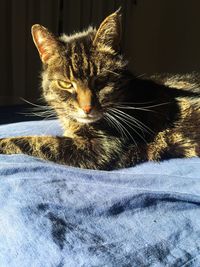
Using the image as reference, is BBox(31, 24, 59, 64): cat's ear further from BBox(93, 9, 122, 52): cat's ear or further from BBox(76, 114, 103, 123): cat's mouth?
BBox(76, 114, 103, 123): cat's mouth

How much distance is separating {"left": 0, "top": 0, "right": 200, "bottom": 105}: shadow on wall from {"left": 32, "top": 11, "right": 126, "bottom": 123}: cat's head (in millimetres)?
1702

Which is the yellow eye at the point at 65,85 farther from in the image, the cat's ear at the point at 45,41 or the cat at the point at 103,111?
the cat's ear at the point at 45,41

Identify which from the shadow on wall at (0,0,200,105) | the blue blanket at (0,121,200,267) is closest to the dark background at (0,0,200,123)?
the shadow on wall at (0,0,200,105)

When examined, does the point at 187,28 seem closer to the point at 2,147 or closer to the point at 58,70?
the point at 58,70

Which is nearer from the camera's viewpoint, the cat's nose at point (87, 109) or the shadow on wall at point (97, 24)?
the cat's nose at point (87, 109)

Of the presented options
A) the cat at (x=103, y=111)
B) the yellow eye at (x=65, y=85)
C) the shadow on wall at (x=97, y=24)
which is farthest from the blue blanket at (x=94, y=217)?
the shadow on wall at (x=97, y=24)

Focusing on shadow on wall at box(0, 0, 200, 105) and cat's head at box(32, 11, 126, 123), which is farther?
shadow on wall at box(0, 0, 200, 105)

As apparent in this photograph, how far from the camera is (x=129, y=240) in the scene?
743mm

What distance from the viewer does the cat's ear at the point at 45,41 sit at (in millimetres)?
1252

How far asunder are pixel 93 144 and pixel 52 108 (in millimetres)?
225

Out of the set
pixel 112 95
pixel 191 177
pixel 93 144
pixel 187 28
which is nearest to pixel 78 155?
pixel 93 144

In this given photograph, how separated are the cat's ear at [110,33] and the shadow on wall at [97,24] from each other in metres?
1.79

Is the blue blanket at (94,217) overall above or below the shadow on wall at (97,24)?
below

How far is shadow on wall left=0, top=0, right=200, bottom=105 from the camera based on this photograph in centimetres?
292
